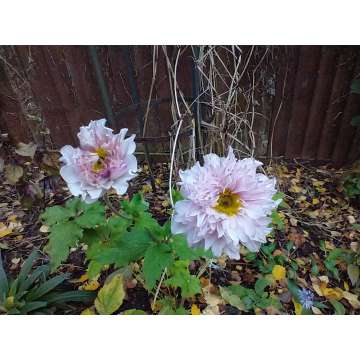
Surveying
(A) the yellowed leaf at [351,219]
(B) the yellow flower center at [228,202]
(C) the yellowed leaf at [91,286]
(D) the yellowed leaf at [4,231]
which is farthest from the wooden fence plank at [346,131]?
(D) the yellowed leaf at [4,231]

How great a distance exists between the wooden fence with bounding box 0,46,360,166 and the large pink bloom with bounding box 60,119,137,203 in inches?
41.1

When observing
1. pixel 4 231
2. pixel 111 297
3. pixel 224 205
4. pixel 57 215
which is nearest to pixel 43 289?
pixel 111 297

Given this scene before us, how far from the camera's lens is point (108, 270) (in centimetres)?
168

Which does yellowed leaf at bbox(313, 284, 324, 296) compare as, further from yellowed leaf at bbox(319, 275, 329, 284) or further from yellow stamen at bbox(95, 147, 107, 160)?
yellow stamen at bbox(95, 147, 107, 160)

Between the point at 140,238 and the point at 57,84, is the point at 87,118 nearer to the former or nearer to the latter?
the point at 57,84

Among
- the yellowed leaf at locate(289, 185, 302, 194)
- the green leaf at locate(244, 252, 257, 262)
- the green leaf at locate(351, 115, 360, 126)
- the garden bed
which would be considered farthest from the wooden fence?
the green leaf at locate(244, 252, 257, 262)

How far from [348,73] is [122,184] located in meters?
1.91

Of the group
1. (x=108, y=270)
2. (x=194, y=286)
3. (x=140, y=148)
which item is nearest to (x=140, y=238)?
(x=194, y=286)

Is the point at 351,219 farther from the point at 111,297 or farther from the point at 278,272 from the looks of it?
the point at 111,297

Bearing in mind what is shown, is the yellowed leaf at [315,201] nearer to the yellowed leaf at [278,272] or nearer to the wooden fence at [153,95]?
the wooden fence at [153,95]

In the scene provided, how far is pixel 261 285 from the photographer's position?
1567mm

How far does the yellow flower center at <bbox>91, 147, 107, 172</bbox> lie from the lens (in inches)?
33.1

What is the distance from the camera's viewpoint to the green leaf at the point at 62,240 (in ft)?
3.52

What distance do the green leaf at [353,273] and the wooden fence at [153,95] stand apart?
0.98 metres
